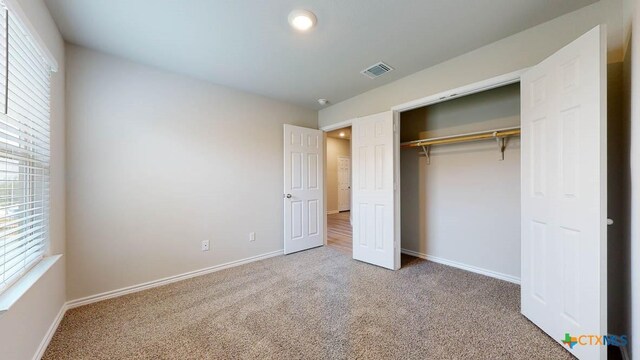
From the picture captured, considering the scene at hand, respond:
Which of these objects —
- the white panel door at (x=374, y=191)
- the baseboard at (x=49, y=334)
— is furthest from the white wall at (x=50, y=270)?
the white panel door at (x=374, y=191)

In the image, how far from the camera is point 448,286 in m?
2.39

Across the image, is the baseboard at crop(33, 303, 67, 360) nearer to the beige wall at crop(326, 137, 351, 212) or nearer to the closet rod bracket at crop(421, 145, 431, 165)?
the closet rod bracket at crop(421, 145, 431, 165)

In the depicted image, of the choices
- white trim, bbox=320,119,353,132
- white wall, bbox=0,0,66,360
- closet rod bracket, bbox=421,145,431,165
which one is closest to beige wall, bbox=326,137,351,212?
white trim, bbox=320,119,353,132

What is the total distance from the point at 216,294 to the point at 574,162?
9.93 ft

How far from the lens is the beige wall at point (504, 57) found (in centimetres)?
161

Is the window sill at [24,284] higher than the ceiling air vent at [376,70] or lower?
lower

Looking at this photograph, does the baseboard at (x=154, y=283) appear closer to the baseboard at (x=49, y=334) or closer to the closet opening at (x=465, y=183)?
the baseboard at (x=49, y=334)

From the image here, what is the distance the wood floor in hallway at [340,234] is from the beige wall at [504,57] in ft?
7.20

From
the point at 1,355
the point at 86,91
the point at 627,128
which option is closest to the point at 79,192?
the point at 86,91

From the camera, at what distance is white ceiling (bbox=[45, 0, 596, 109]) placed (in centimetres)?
164

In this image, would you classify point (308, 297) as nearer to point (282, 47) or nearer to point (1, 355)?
point (1, 355)

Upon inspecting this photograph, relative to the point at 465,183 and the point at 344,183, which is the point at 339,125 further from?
the point at 344,183

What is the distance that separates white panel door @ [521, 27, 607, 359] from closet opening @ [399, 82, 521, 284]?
760 mm

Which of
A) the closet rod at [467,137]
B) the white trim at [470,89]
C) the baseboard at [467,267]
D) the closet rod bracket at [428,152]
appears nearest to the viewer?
the white trim at [470,89]
